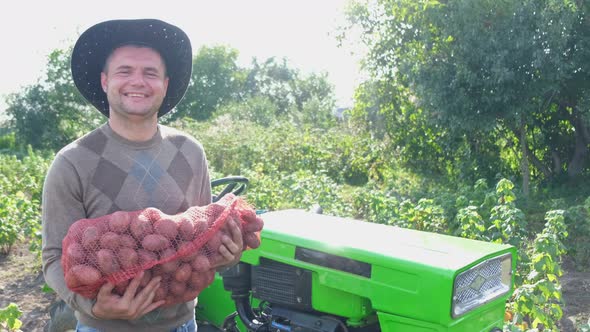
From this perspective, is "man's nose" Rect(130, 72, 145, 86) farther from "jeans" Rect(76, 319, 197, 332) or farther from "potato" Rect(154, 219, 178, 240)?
"jeans" Rect(76, 319, 197, 332)

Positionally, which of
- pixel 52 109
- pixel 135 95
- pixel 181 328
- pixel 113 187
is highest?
pixel 52 109

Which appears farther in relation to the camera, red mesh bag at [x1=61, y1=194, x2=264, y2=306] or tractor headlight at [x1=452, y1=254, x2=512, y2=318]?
tractor headlight at [x1=452, y1=254, x2=512, y2=318]

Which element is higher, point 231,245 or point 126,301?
point 231,245

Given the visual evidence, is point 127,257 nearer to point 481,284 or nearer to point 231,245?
point 231,245

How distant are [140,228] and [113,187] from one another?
0.74 ft

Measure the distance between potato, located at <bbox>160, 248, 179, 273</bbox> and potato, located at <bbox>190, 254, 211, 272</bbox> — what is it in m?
0.05

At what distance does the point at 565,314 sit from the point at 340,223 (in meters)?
2.56

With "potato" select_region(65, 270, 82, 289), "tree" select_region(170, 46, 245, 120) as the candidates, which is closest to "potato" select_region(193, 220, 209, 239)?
"potato" select_region(65, 270, 82, 289)

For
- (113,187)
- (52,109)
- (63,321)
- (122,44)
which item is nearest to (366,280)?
(113,187)

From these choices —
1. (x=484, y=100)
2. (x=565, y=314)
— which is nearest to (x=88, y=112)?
(x=484, y=100)

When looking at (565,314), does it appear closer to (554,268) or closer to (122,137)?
(554,268)

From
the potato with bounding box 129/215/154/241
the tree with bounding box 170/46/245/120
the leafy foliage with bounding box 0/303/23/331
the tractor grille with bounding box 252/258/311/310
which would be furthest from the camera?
the tree with bounding box 170/46/245/120

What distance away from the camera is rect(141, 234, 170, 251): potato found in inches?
60.1

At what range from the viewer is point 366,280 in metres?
2.06
